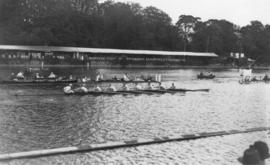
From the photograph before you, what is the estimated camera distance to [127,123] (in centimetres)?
2380

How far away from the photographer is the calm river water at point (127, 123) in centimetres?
1684

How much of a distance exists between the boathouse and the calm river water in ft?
132

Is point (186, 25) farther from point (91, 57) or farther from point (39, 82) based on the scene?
point (39, 82)

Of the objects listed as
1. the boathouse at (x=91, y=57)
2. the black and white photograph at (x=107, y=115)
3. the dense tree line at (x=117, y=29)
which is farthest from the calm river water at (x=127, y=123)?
the dense tree line at (x=117, y=29)

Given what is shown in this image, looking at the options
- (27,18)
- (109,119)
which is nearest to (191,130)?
(109,119)

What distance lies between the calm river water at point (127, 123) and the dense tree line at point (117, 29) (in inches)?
2142

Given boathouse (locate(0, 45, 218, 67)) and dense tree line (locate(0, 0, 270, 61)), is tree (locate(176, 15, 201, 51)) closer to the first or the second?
dense tree line (locate(0, 0, 270, 61))

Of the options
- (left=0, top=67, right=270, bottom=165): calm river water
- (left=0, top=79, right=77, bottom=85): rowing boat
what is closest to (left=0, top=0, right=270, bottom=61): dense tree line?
(left=0, top=79, right=77, bottom=85): rowing boat

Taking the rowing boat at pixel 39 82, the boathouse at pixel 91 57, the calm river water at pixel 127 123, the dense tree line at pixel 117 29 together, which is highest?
the dense tree line at pixel 117 29

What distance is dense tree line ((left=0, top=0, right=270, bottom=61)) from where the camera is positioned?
302 ft

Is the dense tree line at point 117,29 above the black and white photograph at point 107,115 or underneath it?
above

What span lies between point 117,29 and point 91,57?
67.3 feet

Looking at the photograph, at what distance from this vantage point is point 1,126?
21.2 metres

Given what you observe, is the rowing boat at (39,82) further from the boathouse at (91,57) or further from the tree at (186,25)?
the tree at (186,25)
